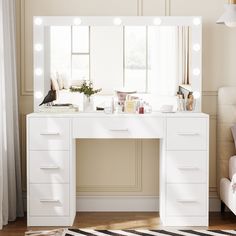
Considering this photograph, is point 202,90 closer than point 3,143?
No

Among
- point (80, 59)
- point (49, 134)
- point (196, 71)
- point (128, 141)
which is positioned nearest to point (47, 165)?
point (49, 134)

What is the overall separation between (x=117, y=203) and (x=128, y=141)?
56cm

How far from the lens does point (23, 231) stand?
4188 millimetres

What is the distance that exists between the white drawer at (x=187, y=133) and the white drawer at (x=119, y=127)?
0.09m

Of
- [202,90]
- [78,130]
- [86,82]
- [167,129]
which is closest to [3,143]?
[78,130]

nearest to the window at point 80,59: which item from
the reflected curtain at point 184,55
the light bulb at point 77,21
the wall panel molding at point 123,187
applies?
the light bulb at point 77,21

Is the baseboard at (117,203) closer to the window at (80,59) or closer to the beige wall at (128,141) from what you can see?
the beige wall at (128,141)

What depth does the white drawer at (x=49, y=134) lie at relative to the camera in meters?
4.26

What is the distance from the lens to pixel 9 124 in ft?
14.4

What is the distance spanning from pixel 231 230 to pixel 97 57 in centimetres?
183

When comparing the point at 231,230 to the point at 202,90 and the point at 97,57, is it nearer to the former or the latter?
the point at 202,90

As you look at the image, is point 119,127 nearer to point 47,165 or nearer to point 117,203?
point 47,165

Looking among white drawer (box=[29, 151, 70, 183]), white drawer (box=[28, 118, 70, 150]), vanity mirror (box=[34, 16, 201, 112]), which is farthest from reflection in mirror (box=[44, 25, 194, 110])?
white drawer (box=[29, 151, 70, 183])

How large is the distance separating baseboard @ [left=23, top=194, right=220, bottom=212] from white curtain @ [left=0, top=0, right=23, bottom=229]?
34 cm
